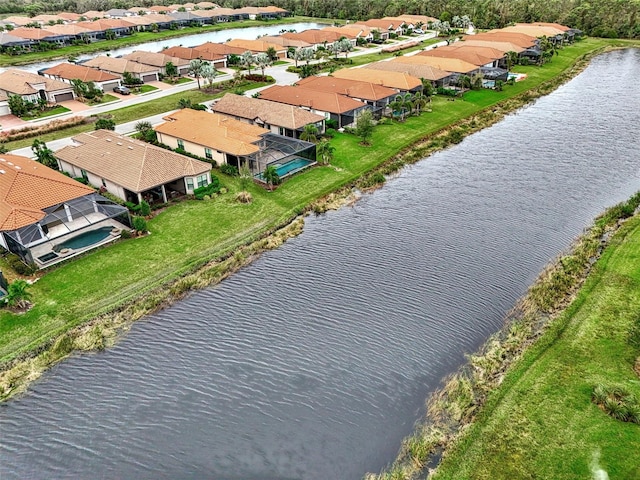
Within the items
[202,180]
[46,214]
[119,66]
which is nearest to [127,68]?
[119,66]

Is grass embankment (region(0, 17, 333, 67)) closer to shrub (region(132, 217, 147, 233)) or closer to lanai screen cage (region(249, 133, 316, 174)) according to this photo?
lanai screen cage (region(249, 133, 316, 174))

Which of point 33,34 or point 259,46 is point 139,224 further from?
point 33,34

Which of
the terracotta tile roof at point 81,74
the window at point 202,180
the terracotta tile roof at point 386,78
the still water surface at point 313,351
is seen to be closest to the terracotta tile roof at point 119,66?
the terracotta tile roof at point 81,74

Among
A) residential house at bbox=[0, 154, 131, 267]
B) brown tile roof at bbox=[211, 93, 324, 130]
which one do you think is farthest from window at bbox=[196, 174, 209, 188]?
brown tile roof at bbox=[211, 93, 324, 130]

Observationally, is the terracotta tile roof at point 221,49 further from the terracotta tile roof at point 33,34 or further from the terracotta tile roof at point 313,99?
the terracotta tile roof at point 33,34

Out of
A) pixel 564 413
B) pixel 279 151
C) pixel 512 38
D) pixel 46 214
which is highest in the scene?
pixel 512 38

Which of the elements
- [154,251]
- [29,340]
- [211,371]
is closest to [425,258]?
[211,371]
